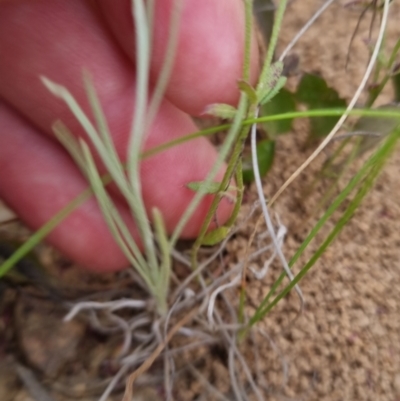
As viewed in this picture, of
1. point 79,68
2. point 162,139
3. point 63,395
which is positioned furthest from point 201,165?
point 63,395

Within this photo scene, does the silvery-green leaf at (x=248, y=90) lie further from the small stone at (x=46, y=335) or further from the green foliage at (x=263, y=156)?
the small stone at (x=46, y=335)

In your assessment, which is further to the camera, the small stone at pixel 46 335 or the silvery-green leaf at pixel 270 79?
the small stone at pixel 46 335

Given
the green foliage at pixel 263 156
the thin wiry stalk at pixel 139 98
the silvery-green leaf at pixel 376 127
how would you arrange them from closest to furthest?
the thin wiry stalk at pixel 139 98
the silvery-green leaf at pixel 376 127
the green foliage at pixel 263 156

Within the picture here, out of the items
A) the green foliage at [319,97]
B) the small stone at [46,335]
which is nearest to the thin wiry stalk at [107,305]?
the small stone at [46,335]

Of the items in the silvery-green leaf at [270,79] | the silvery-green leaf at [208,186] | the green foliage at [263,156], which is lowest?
the green foliage at [263,156]

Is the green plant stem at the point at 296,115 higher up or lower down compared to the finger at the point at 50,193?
higher up

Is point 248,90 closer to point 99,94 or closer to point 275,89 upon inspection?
point 275,89

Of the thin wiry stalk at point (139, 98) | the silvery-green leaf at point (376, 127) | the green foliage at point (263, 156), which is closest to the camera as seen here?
the thin wiry stalk at point (139, 98)
